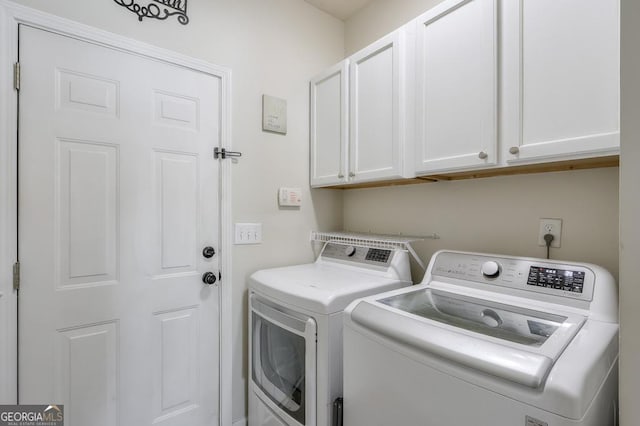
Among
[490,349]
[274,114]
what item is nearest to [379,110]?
[274,114]

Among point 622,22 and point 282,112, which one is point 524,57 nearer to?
point 622,22

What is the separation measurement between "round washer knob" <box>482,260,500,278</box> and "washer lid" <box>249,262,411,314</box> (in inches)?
16.5

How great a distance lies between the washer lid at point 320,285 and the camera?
129 centimetres

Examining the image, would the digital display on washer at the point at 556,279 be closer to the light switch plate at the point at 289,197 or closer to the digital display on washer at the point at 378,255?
the digital display on washer at the point at 378,255

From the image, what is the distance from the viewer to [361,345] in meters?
1.08

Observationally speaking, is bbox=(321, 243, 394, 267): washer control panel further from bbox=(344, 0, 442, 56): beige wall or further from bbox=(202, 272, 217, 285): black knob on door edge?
bbox=(344, 0, 442, 56): beige wall

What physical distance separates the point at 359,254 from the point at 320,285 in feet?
1.45

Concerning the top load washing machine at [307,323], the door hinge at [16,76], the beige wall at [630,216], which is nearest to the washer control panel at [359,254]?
the top load washing machine at [307,323]

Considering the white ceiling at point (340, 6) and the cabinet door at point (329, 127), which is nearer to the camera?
the cabinet door at point (329, 127)

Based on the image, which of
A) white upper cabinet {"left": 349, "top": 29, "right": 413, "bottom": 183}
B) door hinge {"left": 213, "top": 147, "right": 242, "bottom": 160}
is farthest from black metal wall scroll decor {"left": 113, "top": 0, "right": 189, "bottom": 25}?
white upper cabinet {"left": 349, "top": 29, "right": 413, "bottom": 183}

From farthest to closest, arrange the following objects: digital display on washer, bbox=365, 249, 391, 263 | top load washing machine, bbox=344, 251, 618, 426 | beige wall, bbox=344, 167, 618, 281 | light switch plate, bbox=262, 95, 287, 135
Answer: light switch plate, bbox=262, 95, 287, 135, digital display on washer, bbox=365, 249, 391, 263, beige wall, bbox=344, 167, 618, 281, top load washing machine, bbox=344, 251, 618, 426

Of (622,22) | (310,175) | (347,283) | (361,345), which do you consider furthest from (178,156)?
(622,22)

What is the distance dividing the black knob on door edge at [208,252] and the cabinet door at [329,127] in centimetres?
80

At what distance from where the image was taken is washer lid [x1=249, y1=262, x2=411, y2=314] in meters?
1.29
